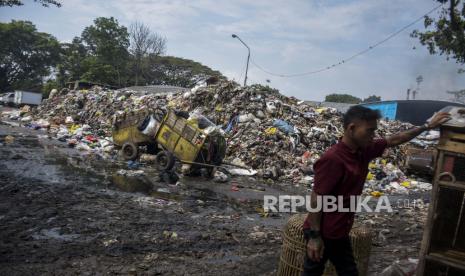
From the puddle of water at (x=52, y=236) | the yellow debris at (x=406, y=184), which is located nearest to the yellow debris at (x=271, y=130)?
the yellow debris at (x=406, y=184)

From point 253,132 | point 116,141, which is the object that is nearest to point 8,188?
point 116,141

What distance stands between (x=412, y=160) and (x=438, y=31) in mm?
9354

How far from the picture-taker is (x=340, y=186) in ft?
8.26

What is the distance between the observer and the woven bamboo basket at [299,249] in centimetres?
326

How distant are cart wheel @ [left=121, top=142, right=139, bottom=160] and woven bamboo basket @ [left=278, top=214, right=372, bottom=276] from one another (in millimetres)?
9348

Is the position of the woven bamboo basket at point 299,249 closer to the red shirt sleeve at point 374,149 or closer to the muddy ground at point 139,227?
the red shirt sleeve at point 374,149

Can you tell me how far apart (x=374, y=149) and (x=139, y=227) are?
3912 millimetres

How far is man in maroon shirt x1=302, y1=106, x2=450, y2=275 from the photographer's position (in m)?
2.47

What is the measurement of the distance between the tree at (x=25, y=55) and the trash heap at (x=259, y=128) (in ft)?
92.4

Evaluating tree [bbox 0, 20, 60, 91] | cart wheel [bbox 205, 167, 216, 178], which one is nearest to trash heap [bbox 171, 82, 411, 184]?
cart wheel [bbox 205, 167, 216, 178]

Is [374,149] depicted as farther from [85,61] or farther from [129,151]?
[85,61]

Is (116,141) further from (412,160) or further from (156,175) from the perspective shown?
(412,160)

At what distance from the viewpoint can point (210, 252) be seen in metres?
5.00

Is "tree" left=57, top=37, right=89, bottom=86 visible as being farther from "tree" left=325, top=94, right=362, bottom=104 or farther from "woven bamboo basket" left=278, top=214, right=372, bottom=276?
"woven bamboo basket" left=278, top=214, right=372, bottom=276
